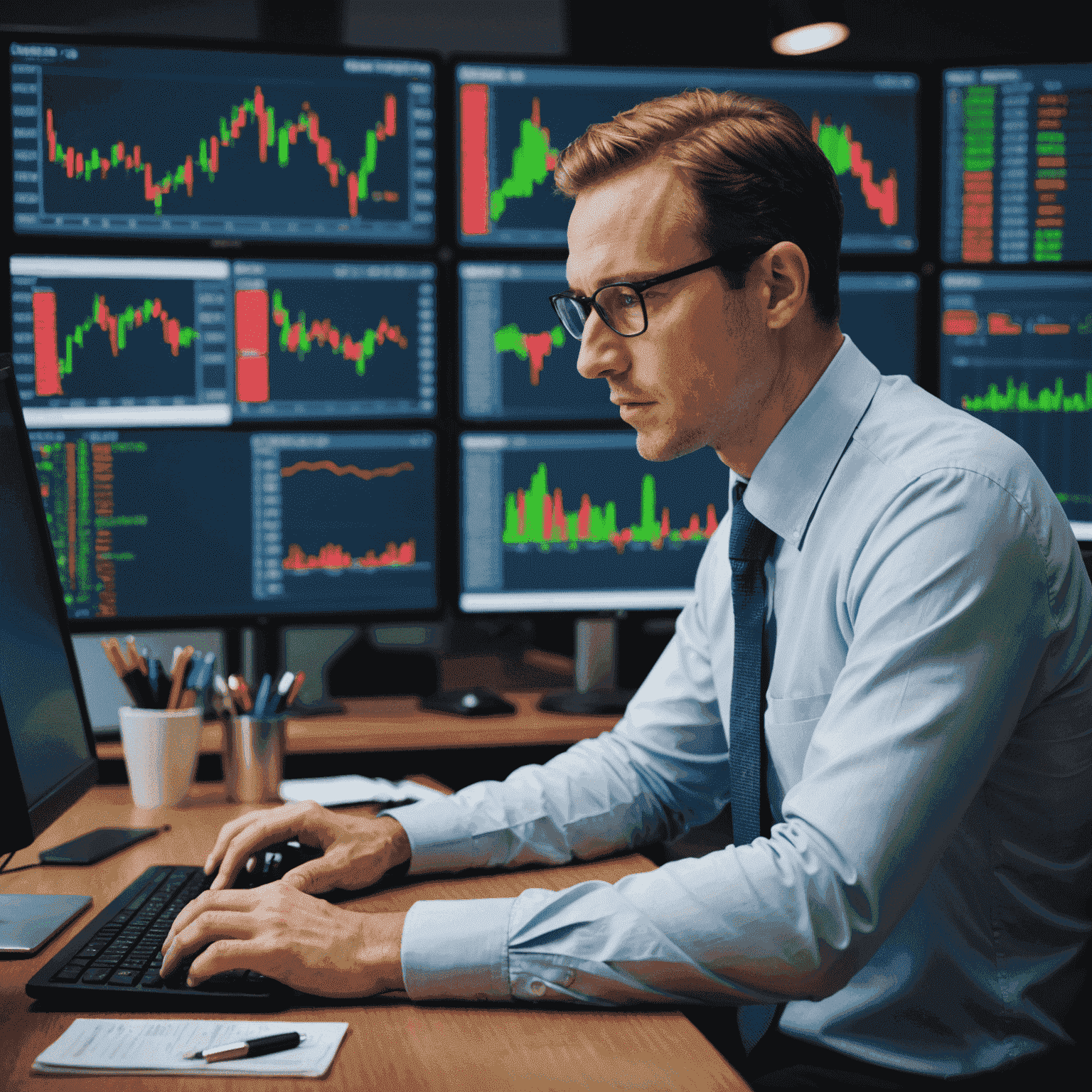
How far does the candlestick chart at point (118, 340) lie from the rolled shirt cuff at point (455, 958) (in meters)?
1.14

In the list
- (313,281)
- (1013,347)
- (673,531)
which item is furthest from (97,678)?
(1013,347)

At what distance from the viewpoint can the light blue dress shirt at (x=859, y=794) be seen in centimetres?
71

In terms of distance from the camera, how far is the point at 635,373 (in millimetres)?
1011

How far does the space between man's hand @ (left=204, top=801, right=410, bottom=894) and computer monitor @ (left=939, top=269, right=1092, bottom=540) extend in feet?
4.26

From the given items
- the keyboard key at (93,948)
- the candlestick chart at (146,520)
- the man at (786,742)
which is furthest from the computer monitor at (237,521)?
the keyboard key at (93,948)

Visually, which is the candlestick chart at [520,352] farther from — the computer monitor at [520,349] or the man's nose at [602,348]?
the man's nose at [602,348]

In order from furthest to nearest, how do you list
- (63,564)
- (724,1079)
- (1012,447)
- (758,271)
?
1. (63,564)
2. (758,271)
3. (1012,447)
4. (724,1079)

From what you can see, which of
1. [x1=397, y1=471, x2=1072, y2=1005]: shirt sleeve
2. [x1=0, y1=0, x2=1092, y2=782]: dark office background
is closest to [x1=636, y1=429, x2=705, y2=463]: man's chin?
[x1=397, y1=471, x2=1072, y2=1005]: shirt sleeve

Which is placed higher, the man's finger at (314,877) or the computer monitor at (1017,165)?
the computer monitor at (1017,165)

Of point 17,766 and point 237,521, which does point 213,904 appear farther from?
point 237,521

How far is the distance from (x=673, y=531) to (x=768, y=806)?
81 centimetres

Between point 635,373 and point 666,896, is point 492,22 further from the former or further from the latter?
point 666,896

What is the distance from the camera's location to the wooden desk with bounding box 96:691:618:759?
1499 millimetres

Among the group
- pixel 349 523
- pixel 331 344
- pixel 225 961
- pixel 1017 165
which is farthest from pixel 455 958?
pixel 1017 165
